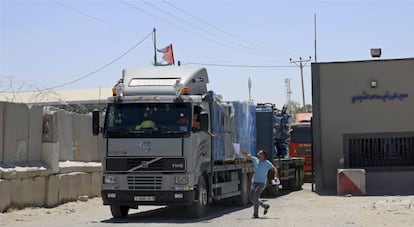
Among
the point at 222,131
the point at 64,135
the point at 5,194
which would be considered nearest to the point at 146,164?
the point at 222,131

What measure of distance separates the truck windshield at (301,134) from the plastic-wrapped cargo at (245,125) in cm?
892

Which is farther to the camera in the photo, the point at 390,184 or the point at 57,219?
the point at 390,184

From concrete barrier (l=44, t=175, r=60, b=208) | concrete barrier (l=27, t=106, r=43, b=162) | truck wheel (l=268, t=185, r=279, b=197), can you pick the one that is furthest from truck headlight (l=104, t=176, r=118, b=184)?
truck wheel (l=268, t=185, r=279, b=197)

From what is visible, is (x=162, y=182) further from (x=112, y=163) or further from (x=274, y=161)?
(x=274, y=161)

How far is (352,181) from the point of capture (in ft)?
80.6

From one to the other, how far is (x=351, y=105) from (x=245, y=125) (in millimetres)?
6245

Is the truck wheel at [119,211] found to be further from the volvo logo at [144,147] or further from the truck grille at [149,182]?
the volvo logo at [144,147]

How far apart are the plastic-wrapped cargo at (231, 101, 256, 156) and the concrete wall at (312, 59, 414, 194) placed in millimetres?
4283

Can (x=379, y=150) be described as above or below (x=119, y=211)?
above

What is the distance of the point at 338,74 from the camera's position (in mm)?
26359

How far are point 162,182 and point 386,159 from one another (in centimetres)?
1251

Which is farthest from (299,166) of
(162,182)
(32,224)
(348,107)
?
(32,224)

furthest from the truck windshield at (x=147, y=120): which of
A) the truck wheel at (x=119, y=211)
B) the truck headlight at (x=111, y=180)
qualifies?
the truck wheel at (x=119, y=211)

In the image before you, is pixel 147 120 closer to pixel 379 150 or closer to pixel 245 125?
pixel 245 125
